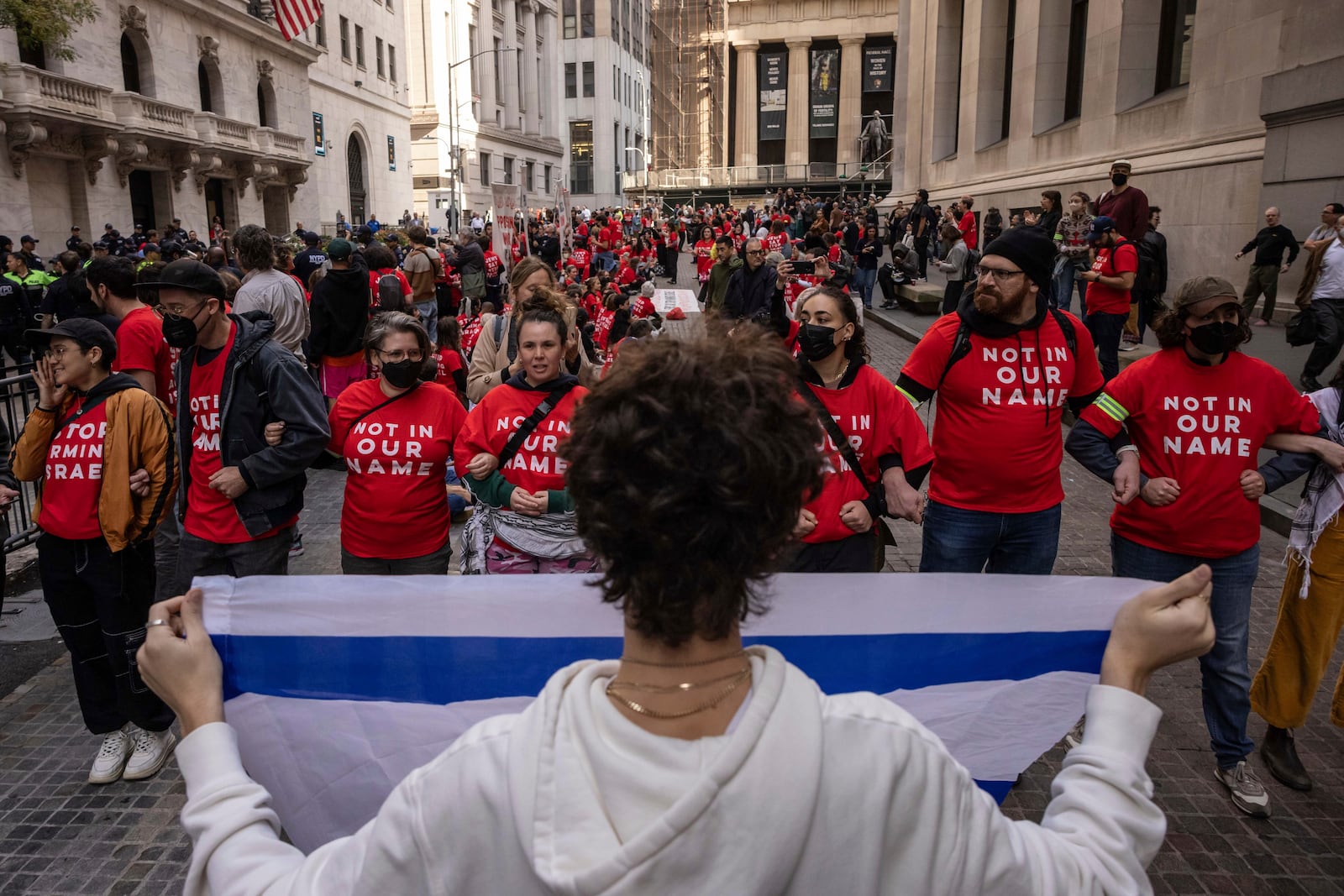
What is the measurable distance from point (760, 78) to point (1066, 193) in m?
56.2

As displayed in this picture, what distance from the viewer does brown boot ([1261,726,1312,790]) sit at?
415 centimetres

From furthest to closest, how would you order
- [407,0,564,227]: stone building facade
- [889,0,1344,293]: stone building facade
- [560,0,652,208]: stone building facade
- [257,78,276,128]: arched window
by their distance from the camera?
[560,0,652,208]: stone building facade → [407,0,564,227]: stone building facade → [257,78,276,128]: arched window → [889,0,1344,293]: stone building facade

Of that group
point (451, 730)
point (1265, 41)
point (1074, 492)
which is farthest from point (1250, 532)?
point (1265, 41)

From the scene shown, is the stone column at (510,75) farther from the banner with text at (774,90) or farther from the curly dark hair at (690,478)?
the curly dark hair at (690,478)

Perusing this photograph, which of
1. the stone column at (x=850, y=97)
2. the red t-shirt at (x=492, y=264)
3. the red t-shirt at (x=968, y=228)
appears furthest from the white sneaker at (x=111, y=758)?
the stone column at (x=850, y=97)

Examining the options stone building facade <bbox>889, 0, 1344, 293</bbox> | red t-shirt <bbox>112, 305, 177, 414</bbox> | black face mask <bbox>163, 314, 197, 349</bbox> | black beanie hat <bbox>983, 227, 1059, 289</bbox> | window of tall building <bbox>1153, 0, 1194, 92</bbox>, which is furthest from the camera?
window of tall building <bbox>1153, 0, 1194, 92</bbox>

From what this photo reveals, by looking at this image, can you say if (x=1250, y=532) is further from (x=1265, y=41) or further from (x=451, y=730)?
(x=1265, y=41)

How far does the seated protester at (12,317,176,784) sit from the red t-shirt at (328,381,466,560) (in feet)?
2.66

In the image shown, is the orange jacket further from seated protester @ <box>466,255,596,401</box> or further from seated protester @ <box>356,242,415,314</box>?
seated protester @ <box>356,242,415,314</box>

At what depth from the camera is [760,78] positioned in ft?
239

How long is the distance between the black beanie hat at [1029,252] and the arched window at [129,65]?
37.8 m

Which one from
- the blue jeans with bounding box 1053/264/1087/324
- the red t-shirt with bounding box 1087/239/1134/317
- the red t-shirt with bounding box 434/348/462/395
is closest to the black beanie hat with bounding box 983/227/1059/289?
the red t-shirt with bounding box 434/348/462/395

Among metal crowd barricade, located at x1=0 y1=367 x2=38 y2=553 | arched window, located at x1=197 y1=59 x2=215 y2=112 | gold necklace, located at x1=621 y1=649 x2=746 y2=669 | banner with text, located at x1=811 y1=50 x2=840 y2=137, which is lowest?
metal crowd barricade, located at x1=0 y1=367 x2=38 y2=553

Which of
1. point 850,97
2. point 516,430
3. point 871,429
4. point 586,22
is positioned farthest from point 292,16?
point 586,22
